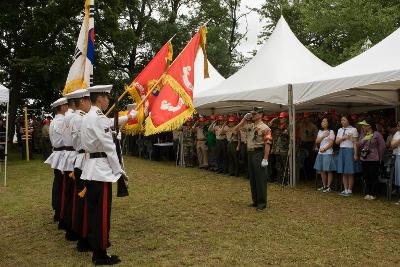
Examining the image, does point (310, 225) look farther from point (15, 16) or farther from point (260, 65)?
point (15, 16)

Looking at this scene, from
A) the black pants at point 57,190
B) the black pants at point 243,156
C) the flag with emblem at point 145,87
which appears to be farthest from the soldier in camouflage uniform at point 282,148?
the black pants at point 57,190

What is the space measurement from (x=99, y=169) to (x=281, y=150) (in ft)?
22.8

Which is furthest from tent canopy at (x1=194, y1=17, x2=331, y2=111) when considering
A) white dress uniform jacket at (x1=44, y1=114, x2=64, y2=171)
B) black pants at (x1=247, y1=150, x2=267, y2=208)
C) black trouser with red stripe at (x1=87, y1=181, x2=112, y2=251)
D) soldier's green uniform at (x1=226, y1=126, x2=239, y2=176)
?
black trouser with red stripe at (x1=87, y1=181, x2=112, y2=251)

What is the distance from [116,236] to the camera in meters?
6.38

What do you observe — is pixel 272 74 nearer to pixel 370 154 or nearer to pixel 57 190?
pixel 370 154

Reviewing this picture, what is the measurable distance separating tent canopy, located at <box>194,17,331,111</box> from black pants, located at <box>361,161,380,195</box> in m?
2.61

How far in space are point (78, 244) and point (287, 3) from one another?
111 ft

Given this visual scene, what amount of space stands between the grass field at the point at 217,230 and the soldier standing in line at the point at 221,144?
302 centimetres

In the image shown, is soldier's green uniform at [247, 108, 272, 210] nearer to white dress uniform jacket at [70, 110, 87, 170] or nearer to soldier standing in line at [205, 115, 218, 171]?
white dress uniform jacket at [70, 110, 87, 170]

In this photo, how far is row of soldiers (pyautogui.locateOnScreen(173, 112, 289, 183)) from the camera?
11.3m

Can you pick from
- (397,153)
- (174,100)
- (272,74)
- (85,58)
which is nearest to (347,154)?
(397,153)

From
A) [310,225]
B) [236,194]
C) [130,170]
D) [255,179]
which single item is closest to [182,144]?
[130,170]

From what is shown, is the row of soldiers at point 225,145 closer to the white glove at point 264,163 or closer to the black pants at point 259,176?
the black pants at point 259,176

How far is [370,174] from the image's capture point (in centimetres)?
892
